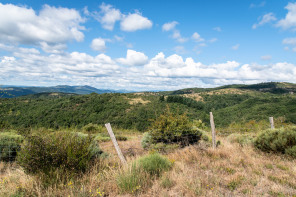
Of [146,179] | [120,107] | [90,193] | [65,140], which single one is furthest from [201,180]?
[120,107]

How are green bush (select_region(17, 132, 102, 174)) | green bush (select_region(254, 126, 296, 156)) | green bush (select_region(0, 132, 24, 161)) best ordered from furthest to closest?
1. green bush (select_region(0, 132, 24, 161))
2. green bush (select_region(254, 126, 296, 156))
3. green bush (select_region(17, 132, 102, 174))

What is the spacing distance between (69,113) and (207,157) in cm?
5653

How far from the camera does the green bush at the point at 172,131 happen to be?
7438 millimetres

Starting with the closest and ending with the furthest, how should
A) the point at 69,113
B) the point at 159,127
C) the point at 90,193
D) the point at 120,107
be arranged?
the point at 90,193
the point at 159,127
the point at 69,113
the point at 120,107

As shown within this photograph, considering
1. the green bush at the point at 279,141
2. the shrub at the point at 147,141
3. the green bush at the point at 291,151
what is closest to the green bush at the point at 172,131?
the shrub at the point at 147,141

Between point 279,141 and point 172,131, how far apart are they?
405 cm

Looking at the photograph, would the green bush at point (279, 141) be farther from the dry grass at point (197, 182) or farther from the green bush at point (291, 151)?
the dry grass at point (197, 182)

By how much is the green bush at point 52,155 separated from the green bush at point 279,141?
6239 mm

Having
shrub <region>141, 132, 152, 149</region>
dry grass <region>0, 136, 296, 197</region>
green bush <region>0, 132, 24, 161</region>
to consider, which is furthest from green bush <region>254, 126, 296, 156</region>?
green bush <region>0, 132, 24, 161</region>

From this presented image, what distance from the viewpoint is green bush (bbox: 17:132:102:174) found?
3.51 metres

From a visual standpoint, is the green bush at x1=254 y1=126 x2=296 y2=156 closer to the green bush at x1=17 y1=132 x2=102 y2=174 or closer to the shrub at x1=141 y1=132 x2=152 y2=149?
the shrub at x1=141 y1=132 x2=152 y2=149

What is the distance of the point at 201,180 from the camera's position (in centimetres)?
344

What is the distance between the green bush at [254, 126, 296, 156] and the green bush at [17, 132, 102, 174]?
6.24 m

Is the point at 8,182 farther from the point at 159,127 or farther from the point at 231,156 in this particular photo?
the point at 231,156
